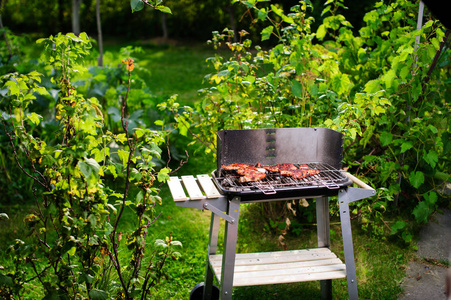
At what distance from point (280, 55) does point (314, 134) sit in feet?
3.21

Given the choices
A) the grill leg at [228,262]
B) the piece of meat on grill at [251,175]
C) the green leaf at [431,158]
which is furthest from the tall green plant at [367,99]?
the grill leg at [228,262]

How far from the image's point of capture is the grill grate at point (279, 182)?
2.53 m

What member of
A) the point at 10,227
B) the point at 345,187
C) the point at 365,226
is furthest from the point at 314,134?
the point at 10,227

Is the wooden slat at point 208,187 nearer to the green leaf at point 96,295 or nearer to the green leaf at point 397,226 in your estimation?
the green leaf at point 96,295

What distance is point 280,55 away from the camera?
3.71 meters

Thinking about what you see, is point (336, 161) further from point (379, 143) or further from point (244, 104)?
point (379, 143)

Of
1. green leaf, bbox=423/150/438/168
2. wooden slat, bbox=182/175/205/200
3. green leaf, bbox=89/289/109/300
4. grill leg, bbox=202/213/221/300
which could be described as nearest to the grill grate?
wooden slat, bbox=182/175/205/200

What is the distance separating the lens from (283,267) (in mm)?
2857

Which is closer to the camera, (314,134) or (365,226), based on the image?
(314,134)

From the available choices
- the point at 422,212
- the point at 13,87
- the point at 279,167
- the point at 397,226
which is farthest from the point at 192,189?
the point at 422,212

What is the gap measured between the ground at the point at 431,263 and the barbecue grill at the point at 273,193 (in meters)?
0.71

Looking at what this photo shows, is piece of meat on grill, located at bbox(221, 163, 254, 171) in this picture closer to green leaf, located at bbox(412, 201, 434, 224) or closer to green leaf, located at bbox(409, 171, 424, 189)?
green leaf, located at bbox(409, 171, 424, 189)

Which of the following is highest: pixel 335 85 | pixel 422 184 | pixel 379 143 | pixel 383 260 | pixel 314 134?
pixel 335 85

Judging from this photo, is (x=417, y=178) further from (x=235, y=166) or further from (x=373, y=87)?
(x=235, y=166)
